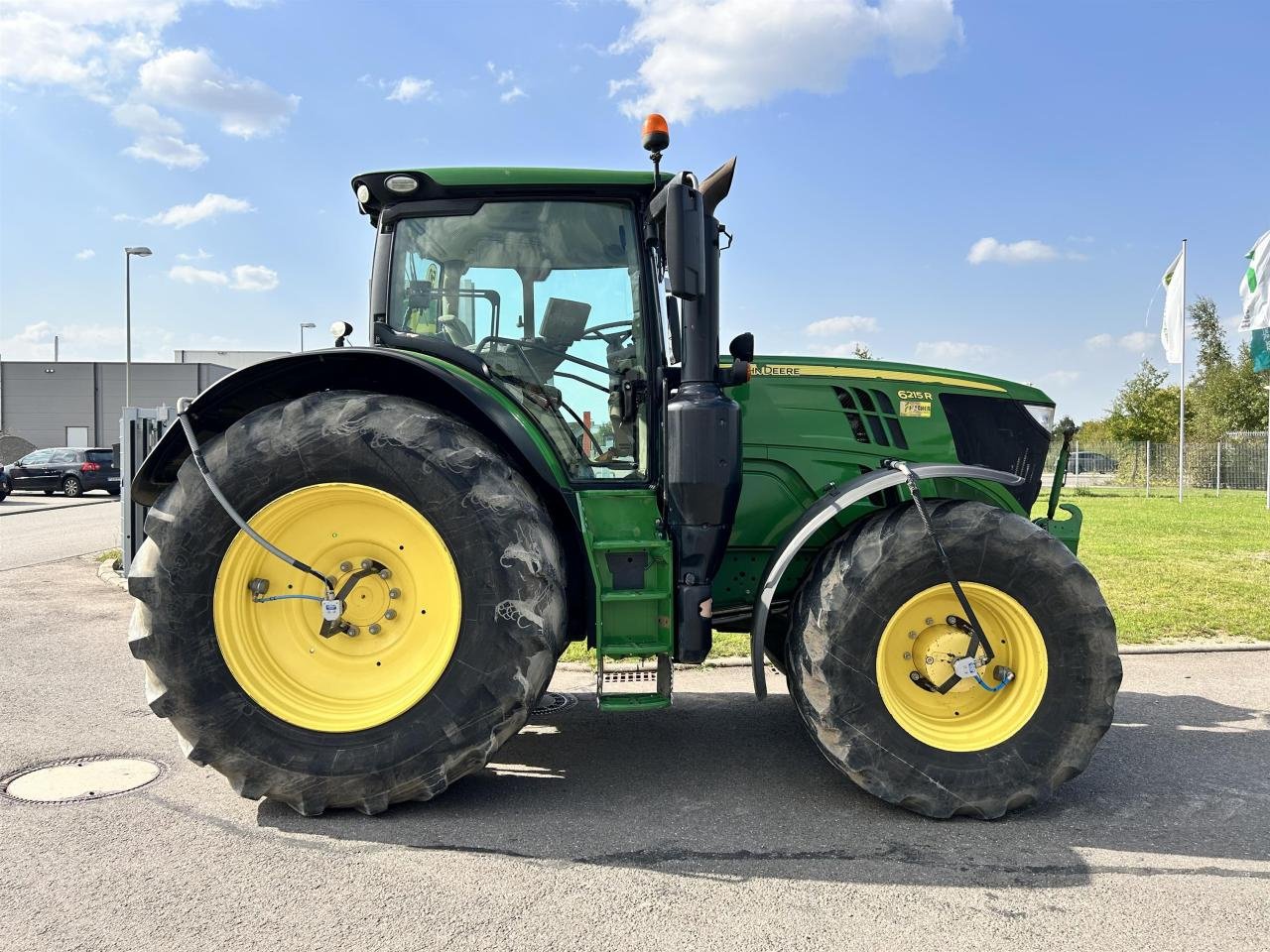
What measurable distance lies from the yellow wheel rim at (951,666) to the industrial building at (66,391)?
47.0 m

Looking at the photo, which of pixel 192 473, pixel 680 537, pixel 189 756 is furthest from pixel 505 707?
pixel 192 473

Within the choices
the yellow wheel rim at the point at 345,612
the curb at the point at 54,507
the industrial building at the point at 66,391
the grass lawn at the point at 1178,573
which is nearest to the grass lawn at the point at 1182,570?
the grass lawn at the point at 1178,573

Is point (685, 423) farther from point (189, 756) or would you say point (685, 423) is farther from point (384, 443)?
point (189, 756)

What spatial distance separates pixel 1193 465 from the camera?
29328 millimetres

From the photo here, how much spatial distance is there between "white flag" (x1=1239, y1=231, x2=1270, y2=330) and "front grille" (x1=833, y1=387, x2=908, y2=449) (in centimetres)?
1859

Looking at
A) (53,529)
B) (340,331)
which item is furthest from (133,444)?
(53,529)

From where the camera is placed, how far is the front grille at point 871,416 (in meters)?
4.10

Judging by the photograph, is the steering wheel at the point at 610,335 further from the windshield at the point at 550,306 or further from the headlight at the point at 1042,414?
the headlight at the point at 1042,414

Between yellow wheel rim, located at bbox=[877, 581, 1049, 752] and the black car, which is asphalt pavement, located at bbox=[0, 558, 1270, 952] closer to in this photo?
yellow wheel rim, located at bbox=[877, 581, 1049, 752]

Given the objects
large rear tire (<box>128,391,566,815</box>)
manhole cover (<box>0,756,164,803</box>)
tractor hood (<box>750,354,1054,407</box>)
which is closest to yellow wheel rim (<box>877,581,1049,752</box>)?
tractor hood (<box>750,354,1054,407</box>)

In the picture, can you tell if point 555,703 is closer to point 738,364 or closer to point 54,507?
point 738,364

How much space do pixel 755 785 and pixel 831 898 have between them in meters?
0.94

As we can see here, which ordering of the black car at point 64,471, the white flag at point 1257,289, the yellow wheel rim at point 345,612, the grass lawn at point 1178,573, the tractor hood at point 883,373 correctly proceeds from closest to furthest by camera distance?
the yellow wheel rim at point 345,612
the tractor hood at point 883,373
the grass lawn at point 1178,573
the white flag at point 1257,289
the black car at point 64,471

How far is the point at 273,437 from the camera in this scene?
11.2ft
